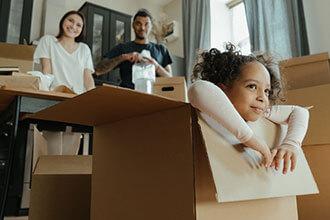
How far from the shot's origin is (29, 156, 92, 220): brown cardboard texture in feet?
3.53

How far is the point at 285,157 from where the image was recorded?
0.79 m

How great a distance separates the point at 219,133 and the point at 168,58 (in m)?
1.87

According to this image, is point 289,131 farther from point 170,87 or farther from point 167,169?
point 170,87

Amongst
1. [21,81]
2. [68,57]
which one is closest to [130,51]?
[68,57]

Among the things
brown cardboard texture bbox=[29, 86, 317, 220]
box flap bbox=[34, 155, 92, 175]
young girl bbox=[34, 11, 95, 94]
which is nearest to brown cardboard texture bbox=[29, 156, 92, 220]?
box flap bbox=[34, 155, 92, 175]

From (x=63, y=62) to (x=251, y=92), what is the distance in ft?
5.09

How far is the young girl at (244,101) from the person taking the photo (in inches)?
28.0

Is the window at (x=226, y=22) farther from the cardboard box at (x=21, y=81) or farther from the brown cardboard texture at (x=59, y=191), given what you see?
the brown cardboard texture at (x=59, y=191)

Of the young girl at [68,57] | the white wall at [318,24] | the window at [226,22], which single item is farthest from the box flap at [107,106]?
the window at [226,22]

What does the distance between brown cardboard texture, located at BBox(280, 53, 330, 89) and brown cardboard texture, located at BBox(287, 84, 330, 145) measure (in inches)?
6.6

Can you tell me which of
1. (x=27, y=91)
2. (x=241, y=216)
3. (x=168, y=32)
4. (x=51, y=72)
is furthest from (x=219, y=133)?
(x=168, y=32)

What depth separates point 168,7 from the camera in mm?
4441

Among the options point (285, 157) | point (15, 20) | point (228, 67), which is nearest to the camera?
point (285, 157)

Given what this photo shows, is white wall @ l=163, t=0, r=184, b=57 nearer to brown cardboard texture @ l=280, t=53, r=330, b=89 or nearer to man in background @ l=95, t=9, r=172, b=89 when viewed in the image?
man in background @ l=95, t=9, r=172, b=89
